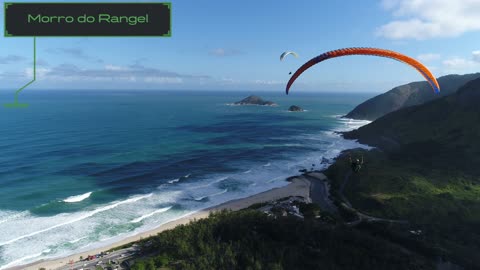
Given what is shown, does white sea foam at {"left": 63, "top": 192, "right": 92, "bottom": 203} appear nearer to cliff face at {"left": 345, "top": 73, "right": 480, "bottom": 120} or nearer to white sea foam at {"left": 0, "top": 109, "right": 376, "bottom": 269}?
white sea foam at {"left": 0, "top": 109, "right": 376, "bottom": 269}

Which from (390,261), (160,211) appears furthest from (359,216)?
(160,211)

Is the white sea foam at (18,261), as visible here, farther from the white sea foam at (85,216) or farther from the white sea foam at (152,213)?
the white sea foam at (152,213)

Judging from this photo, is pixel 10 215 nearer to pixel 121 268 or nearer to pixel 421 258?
pixel 121 268

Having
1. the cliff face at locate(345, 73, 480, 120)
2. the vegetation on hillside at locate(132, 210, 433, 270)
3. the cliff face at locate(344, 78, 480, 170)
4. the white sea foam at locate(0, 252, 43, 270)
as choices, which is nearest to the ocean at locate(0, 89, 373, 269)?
the white sea foam at locate(0, 252, 43, 270)

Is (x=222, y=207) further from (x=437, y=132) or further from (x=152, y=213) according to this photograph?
(x=437, y=132)

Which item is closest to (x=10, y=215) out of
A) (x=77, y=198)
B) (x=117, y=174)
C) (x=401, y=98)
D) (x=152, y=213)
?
(x=77, y=198)

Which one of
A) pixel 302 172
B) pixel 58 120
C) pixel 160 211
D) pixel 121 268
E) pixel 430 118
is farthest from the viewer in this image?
pixel 58 120
